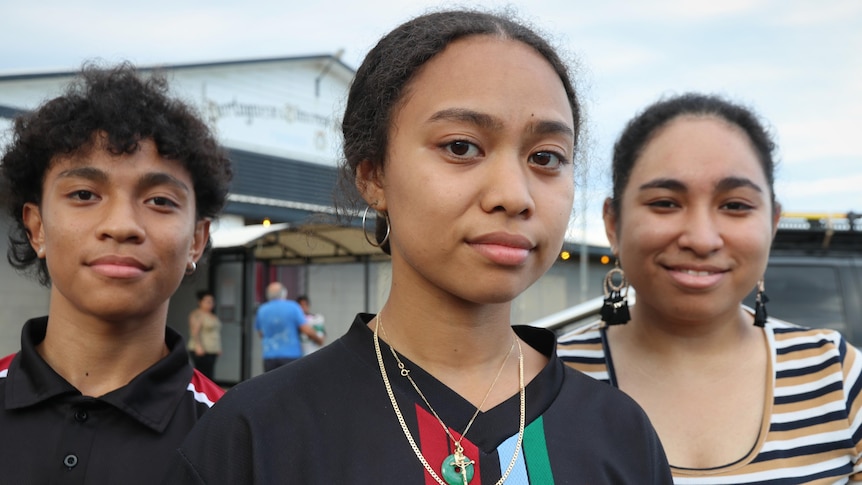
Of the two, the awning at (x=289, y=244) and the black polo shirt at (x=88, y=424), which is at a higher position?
the awning at (x=289, y=244)

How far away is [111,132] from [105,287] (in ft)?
1.47

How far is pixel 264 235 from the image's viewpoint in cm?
1012

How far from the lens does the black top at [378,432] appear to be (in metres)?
1.36

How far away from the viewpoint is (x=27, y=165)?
93.3 inches

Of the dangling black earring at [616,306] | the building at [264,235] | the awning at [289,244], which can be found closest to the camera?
the dangling black earring at [616,306]

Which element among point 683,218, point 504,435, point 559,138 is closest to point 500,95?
point 559,138

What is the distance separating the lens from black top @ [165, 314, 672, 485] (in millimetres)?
1357

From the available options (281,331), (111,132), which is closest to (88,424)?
(111,132)

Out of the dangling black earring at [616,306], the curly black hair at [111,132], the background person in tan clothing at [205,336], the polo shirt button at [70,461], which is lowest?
the background person in tan clothing at [205,336]

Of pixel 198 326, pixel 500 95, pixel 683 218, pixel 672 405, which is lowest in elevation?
pixel 198 326

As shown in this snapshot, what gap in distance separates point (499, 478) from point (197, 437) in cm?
54

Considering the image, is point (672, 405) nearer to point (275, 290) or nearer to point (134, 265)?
point (134, 265)

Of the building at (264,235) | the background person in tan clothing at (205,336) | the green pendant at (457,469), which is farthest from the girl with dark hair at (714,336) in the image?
the background person in tan clothing at (205,336)

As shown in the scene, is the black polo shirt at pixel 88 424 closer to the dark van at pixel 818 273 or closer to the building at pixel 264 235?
the dark van at pixel 818 273
